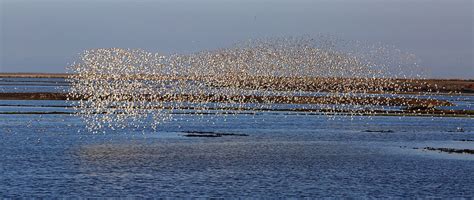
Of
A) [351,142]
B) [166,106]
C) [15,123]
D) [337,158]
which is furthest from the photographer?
[166,106]

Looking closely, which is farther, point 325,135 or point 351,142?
point 325,135

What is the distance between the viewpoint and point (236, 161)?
149ft

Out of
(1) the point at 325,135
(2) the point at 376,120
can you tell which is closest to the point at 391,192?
(1) the point at 325,135

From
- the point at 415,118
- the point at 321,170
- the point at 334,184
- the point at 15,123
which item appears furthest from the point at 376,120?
the point at 334,184

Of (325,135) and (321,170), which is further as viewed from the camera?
(325,135)

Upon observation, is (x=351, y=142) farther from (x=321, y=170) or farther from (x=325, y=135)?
(x=321, y=170)

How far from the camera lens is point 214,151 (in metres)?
50.4

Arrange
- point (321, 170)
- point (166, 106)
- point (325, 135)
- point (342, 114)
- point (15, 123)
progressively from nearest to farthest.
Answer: point (321, 170) → point (325, 135) → point (15, 123) → point (342, 114) → point (166, 106)

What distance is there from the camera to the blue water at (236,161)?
35.3 metres

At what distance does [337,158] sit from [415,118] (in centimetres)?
3806

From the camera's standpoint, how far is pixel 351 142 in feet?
193

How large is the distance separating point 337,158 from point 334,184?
36.5ft

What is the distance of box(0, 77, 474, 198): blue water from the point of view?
35.3 m

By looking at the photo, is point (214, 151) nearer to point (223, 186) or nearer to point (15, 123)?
point (223, 186)
